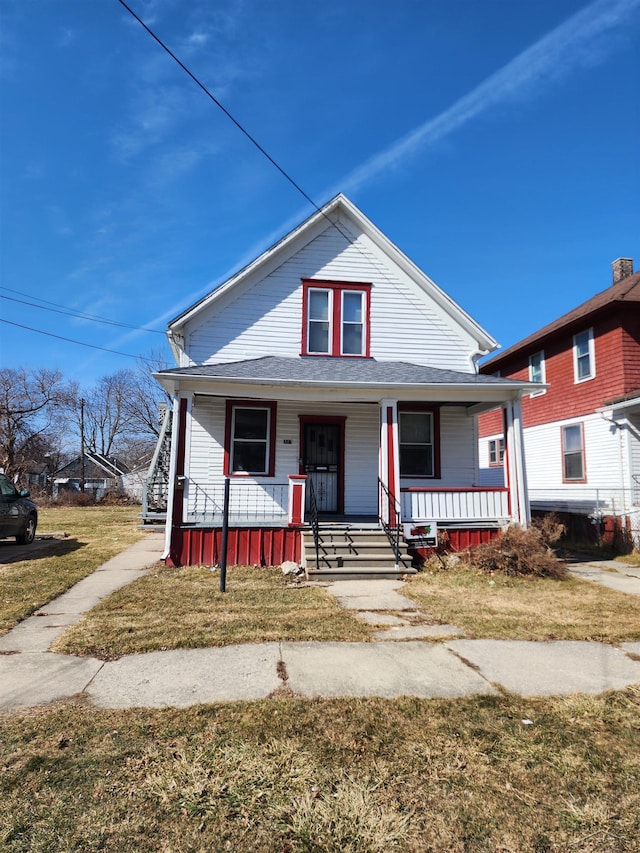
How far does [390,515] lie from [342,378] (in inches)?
117

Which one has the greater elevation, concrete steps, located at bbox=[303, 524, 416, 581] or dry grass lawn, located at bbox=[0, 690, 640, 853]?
concrete steps, located at bbox=[303, 524, 416, 581]

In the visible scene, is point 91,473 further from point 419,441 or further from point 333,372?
point 333,372

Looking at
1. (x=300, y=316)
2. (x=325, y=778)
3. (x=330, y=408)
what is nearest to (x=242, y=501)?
(x=330, y=408)

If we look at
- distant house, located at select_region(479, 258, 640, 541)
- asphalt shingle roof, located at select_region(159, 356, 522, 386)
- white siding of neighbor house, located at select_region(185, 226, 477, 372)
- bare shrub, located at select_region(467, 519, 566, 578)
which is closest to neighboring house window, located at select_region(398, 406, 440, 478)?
asphalt shingle roof, located at select_region(159, 356, 522, 386)

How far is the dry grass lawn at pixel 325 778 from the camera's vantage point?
7.50 feet

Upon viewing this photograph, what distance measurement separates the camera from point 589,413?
576 inches

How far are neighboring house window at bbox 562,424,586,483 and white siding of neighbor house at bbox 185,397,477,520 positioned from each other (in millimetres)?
5031

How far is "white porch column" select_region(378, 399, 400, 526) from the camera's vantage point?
998 cm

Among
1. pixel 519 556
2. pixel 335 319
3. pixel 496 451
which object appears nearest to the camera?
pixel 519 556

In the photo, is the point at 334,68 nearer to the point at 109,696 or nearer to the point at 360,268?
the point at 360,268

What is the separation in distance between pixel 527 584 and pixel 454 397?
4.03 m

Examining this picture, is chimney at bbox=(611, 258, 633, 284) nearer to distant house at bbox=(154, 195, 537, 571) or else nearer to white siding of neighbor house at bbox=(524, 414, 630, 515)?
white siding of neighbor house at bbox=(524, 414, 630, 515)

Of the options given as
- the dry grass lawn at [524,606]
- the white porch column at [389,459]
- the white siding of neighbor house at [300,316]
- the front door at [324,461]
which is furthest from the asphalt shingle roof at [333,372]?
the dry grass lawn at [524,606]

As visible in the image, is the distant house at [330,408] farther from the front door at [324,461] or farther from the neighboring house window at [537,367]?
the neighboring house window at [537,367]
